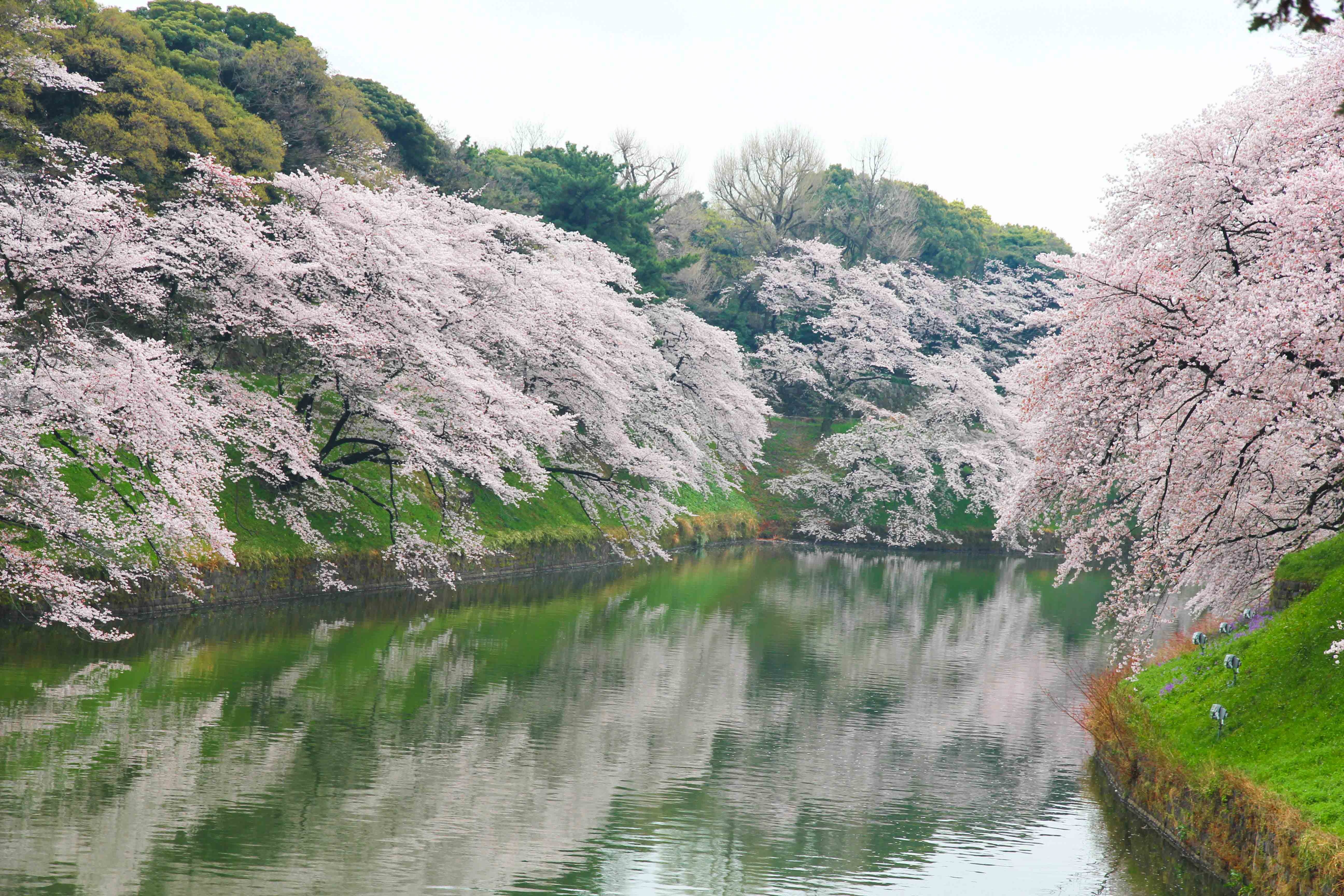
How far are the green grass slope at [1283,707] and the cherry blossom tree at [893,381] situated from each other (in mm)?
34603

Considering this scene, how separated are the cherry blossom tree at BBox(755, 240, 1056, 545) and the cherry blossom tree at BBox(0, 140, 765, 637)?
52.5 ft

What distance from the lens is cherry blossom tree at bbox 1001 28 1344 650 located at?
12.4 m

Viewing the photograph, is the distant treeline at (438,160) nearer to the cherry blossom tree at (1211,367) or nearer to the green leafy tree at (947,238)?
the green leafy tree at (947,238)

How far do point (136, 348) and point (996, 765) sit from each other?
46.3ft

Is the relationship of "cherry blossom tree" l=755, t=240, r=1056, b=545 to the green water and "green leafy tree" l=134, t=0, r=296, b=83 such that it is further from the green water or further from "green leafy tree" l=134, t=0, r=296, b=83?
"green leafy tree" l=134, t=0, r=296, b=83

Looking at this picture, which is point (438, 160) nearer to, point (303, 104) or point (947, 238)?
point (303, 104)

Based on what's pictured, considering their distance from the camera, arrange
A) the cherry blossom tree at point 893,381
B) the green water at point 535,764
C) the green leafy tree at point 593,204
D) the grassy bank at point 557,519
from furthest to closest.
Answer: the cherry blossom tree at point 893,381
the green leafy tree at point 593,204
the grassy bank at point 557,519
the green water at point 535,764

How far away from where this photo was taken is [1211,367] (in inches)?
523

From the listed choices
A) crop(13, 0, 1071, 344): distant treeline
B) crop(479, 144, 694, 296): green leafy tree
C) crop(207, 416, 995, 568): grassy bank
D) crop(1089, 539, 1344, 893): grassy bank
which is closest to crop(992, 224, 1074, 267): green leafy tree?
crop(13, 0, 1071, 344): distant treeline

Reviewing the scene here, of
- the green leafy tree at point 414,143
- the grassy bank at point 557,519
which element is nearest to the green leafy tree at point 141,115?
the grassy bank at point 557,519

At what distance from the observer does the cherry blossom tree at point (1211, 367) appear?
1235 centimetres

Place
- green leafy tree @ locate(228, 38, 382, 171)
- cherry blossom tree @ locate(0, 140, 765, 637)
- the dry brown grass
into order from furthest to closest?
1. green leafy tree @ locate(228, 38, 382, 171)
2. cherry blossom tree @ locate(0, 140, 765, 637)
3. the dry brown grass

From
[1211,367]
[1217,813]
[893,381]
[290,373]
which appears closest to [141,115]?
[290,373]

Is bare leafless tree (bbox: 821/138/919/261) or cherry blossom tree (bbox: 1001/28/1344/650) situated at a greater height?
bare leafless tree (bbox: 821/138/919/261)
